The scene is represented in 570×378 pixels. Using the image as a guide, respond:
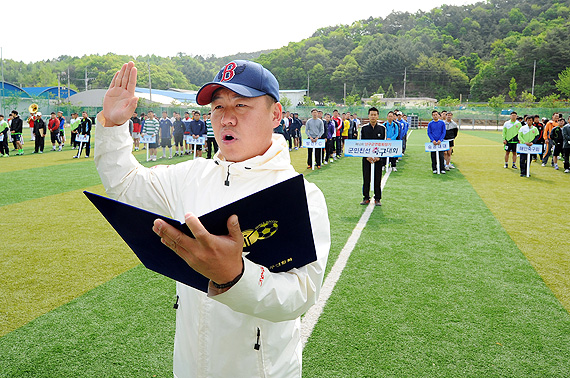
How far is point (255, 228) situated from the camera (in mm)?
1303

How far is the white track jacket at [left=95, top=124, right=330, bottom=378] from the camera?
5.43 ft

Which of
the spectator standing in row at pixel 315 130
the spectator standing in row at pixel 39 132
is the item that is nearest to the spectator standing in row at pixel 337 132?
the spectator standing in row at pixel 315 130

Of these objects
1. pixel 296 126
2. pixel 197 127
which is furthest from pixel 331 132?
pixel 197 127

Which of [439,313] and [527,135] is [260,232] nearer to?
[439,313]

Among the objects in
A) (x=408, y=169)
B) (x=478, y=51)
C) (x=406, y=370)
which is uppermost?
(x=478, y=51)

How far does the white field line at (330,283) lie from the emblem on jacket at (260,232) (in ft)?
A: 9.66

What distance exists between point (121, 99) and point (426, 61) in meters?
117

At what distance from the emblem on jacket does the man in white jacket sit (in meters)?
0.21

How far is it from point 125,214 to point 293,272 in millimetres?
584

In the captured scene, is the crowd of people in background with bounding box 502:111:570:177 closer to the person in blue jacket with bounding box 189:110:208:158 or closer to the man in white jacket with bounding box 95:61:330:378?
the person in blue jacket with bounding box 189:110:208:158

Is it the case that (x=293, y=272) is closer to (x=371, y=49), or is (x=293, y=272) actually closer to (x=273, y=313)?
(x=273, y=313)

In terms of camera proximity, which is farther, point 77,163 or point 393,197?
point 77,163

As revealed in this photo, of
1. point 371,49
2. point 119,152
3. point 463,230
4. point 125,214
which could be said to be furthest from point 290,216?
point 371,49

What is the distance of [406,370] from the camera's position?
3574 mm
